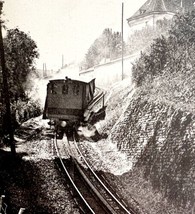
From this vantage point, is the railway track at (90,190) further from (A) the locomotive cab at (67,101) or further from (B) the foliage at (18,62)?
(B) the foliage at (18,62)

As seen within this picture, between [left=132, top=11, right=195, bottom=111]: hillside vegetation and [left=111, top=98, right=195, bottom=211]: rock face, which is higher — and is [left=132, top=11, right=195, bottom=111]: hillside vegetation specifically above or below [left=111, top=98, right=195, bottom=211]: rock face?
above

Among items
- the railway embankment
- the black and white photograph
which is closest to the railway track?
the black and white photograph

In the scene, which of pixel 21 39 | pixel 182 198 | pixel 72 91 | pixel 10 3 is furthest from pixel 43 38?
pixel 182 198

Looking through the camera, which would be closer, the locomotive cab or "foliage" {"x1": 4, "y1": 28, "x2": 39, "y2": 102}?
"foliage" {"x1": 4, "y1": 28, "x2": 39, "y2": 102}

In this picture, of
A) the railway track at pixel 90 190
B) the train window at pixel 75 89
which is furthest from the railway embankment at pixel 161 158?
the train window at pixel 75 89

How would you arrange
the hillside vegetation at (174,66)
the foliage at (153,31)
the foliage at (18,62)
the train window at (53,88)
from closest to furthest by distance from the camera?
the hillside vegetation at (174,66)
the foliage at (153,31)
the foliage at (18,62)
the train window at (53,88)

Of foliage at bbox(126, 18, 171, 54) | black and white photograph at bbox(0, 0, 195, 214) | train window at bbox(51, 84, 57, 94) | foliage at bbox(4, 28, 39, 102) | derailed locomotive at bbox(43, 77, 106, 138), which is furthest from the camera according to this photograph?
train window at bbox(51, 84, 57, 94)

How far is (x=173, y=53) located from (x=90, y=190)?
414 cm

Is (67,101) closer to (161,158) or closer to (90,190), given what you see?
(90,190)

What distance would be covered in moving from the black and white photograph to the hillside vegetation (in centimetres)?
3

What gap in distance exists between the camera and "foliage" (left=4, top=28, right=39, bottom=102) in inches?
401

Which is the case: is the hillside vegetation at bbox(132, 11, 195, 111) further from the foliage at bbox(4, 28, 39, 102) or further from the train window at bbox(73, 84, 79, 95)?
the foliage at bbox(4, 28, 39, 102)

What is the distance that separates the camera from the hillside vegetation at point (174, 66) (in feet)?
24.4

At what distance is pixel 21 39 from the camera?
381 inches
